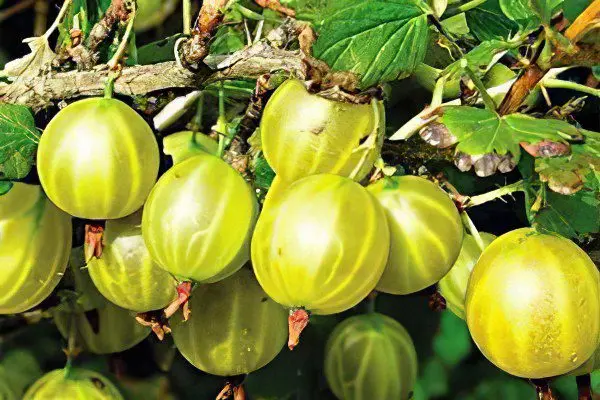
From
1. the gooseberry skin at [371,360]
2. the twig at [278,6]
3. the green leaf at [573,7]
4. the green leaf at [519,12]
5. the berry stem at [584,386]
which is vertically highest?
the twig at [278,6]

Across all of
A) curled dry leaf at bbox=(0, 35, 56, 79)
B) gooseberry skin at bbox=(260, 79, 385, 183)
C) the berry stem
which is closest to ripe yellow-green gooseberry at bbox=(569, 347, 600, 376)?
the berry stem

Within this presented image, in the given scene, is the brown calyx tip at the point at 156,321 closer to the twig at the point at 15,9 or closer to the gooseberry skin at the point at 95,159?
the gooseberry skin at the point at 95,159

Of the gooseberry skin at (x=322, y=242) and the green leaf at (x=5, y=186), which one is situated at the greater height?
the gooseberry skin at (x=322, y=242)

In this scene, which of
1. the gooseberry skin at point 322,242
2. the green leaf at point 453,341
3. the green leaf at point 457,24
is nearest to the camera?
the gooseberry skin at point 322,242

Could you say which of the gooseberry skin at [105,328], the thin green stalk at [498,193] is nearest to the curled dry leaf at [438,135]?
the thin green stalk at [498,193]

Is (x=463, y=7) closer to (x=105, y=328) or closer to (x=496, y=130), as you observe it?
(x=496, y=130)

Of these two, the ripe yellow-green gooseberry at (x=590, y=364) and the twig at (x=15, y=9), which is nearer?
the ripe yellow-green gooseberry at (x=590, y=364)

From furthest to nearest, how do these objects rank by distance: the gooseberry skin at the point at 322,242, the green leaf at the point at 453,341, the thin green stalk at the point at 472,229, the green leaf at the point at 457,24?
the green leaf at the point at 453,341 < the green leaf at the point at 457,24 < the thin green stalk at the point at 472,229 < the gooseberry skin at the point at 322,242
